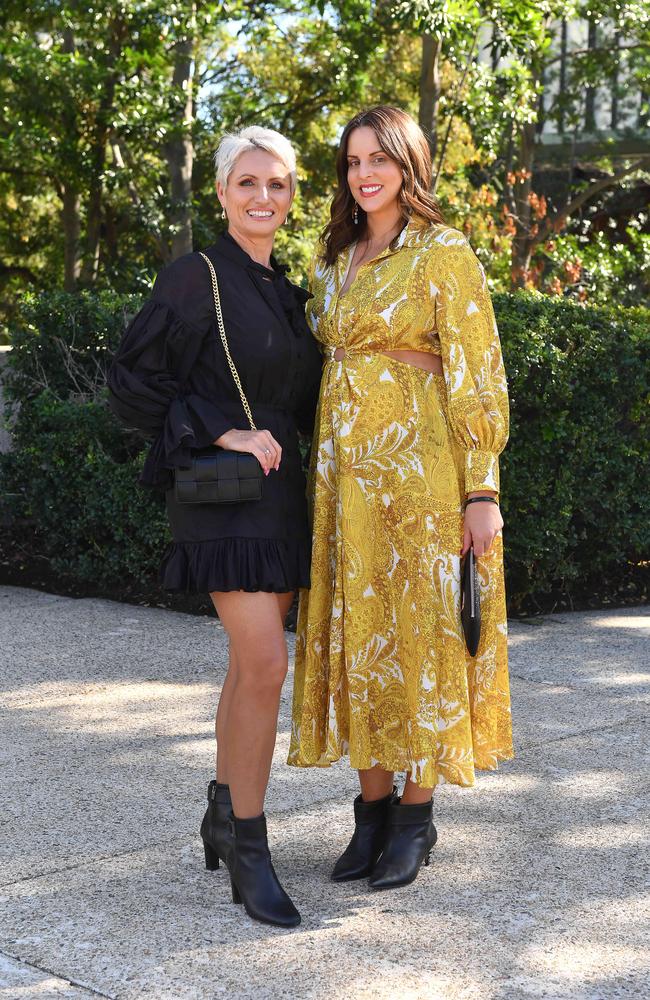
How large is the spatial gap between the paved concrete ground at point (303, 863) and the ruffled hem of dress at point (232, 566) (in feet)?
2.63

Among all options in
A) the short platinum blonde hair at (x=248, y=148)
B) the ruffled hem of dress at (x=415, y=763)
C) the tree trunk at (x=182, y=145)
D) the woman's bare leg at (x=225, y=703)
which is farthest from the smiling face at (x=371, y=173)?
the tree trunk at (x=182, y=145)

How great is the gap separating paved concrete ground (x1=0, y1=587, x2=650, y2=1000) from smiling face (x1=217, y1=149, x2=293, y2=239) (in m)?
1.69

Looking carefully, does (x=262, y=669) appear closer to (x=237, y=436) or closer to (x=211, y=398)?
(x=237, y=436)

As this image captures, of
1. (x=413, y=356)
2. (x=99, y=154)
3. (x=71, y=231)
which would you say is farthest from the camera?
(x=71, y=231)

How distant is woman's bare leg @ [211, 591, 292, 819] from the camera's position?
9.91ft

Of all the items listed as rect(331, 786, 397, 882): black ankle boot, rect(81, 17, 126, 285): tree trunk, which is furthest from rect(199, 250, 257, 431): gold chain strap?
rect(81, 17, 126, 285): tree trunk

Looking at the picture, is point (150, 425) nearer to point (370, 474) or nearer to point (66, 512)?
point (370, 474)

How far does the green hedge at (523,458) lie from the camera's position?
6238 mm

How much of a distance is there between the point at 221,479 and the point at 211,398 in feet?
0.78

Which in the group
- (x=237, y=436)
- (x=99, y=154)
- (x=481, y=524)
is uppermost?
(x=99, y=154)

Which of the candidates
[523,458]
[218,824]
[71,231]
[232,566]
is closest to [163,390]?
[232,566]

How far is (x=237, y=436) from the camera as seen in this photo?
3.02 metres

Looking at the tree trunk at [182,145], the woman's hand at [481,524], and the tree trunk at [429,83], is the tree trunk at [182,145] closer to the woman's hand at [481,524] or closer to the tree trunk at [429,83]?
the tree trunk at [429,83]

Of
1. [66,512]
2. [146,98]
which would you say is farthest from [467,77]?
[66,512]
